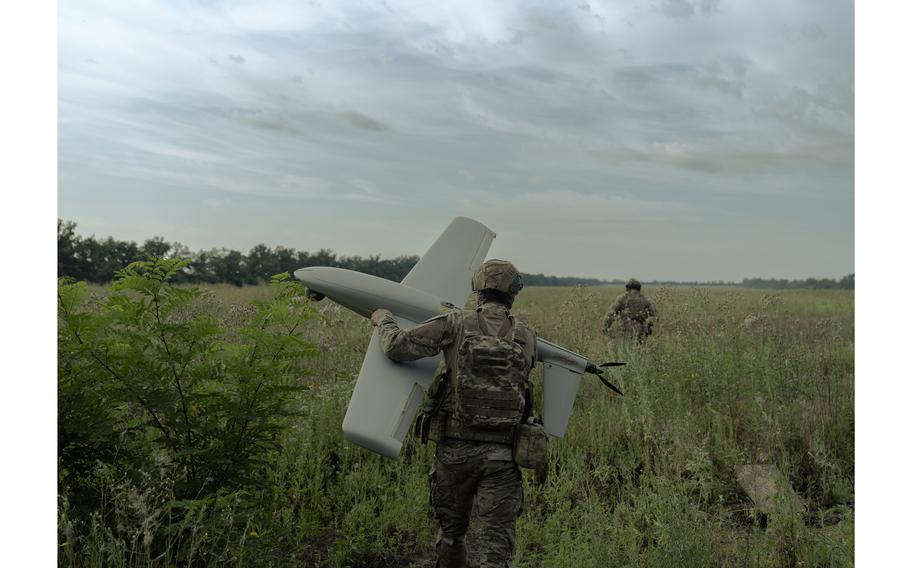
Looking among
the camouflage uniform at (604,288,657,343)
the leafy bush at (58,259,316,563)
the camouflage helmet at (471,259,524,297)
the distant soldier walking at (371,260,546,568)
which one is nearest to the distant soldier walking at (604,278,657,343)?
the camouflage uniform at (604,288,657,343)

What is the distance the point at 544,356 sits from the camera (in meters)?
4.81

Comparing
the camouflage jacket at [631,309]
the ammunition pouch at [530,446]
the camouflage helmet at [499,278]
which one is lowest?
the ammunition pouch at [530,446]

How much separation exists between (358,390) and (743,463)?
494 cm

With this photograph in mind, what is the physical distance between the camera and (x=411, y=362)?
4.51 metres

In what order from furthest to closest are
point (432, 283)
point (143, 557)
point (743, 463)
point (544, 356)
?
point (743, 463) < point (432, 283) < point (544, 356) < point (143, 557)

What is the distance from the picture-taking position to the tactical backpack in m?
4.27

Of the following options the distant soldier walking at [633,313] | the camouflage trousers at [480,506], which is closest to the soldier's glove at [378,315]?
the camouflage trousers at [480,506]

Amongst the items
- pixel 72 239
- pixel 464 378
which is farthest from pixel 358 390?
pixel 72 239

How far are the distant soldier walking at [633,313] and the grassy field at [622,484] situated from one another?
108cm

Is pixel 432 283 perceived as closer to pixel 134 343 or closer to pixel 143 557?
pixel 134 343

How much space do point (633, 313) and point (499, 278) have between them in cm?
838

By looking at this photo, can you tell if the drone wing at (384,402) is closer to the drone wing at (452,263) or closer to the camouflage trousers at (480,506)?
the camouflage trousers at (480,506)

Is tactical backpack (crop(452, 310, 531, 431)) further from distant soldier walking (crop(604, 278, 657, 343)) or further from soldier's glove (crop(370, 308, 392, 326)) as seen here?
distant soldier walking (crop(604, 278, 657, 343))

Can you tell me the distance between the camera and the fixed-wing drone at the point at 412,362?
4.33 meters
